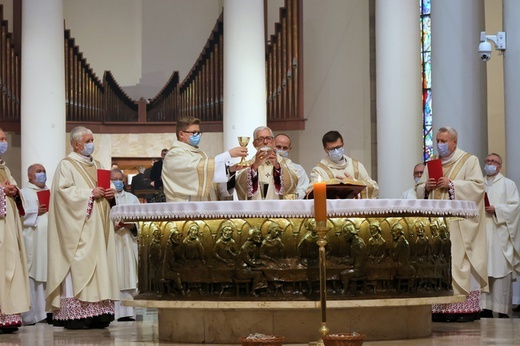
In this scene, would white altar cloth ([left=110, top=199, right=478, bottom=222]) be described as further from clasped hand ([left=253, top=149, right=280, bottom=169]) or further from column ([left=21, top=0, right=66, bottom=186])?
column ([left=21, top=0, right=66, bottom=186])

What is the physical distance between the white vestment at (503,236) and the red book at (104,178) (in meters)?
4.44

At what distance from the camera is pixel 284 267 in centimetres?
875

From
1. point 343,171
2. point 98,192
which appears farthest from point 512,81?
point 98,192

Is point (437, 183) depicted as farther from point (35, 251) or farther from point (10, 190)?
point (35, 251)

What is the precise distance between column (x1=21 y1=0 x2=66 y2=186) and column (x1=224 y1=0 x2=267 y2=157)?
232 cm

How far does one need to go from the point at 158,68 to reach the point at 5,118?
2677 millimetres

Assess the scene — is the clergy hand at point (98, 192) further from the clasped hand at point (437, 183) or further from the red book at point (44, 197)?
the clasped hand at point (437, 183)

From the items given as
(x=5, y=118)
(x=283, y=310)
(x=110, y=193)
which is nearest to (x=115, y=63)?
(x=5, y=118)

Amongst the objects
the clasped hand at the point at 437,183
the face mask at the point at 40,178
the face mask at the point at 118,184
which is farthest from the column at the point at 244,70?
the clasped hand at the point at 437,183

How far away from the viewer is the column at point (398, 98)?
1502 centimetres

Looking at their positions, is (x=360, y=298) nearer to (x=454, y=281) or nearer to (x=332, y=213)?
(x=332, y=213)

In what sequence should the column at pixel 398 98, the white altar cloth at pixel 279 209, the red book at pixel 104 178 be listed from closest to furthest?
the white altar cloth at pixel 279 209
the red book at pixel 104 178
the column at pixel 398 98

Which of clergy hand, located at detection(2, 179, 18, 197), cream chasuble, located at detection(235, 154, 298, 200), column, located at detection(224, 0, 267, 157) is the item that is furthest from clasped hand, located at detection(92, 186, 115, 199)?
column, located at detection(224, 0, 267, 157)

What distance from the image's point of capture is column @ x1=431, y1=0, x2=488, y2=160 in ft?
46.1
